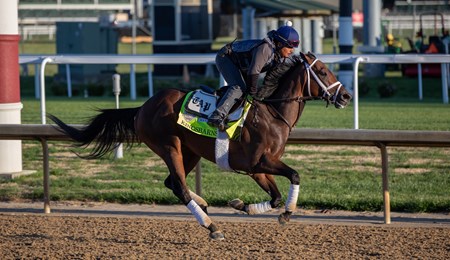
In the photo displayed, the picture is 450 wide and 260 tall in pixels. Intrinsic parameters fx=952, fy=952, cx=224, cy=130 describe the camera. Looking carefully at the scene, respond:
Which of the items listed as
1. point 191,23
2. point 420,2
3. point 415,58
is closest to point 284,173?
point 415,58

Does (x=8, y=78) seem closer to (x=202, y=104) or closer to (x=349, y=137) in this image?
(x=202, y=104)

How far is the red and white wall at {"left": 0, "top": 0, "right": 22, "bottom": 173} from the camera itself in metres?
10.9

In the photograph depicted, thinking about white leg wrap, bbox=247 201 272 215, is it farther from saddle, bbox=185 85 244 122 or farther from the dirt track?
saddle, bbox=185 85 244 122

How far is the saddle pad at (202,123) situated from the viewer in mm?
7824

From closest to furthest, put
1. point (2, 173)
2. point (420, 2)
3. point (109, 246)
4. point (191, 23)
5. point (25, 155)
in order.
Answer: point (109, 246)
point (2, 173)
point (25, 155)
point (191, 23)
point (420, 2)

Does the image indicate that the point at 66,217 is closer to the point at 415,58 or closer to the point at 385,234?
the point at 385,234

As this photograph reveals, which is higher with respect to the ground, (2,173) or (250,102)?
(250,102)

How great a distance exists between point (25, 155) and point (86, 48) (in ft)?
52.3

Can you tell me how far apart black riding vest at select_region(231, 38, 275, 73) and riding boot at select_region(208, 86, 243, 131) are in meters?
0.30

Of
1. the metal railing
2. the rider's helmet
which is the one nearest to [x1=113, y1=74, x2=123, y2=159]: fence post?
the metal railing

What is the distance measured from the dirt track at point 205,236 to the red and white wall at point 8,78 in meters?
1.79

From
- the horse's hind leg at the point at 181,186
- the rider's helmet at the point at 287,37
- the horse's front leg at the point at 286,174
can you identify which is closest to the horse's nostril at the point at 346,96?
the rider's helmet at the point at 287,37

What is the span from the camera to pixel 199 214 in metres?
7.69

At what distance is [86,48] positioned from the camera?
2859 cm
